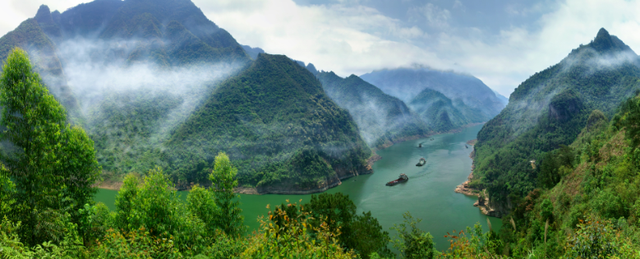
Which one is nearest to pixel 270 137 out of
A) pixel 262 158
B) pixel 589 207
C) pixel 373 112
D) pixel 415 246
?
pixel 262 158

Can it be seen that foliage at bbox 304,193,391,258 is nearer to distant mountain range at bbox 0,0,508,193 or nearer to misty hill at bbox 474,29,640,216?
misty hill at bbox 474,29,640,216

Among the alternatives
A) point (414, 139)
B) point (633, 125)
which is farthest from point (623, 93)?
point (414, 139)

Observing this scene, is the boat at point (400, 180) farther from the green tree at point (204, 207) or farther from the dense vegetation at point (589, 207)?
the green tree at point (204, 207)

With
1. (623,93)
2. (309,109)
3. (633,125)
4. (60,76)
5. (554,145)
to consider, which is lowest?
(554,145)

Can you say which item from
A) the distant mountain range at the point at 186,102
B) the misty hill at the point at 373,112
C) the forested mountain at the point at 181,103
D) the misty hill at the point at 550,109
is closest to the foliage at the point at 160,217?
the distant mountain range at the point at 186,102

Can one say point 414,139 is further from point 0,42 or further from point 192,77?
point 0,42

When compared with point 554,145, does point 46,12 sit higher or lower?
higher
